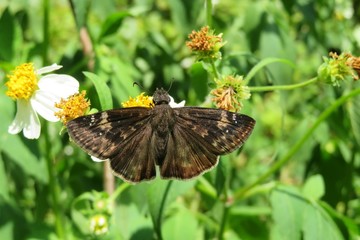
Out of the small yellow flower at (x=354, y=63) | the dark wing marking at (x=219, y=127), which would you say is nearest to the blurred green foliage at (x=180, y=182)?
the dark wing marking at (x=219, y=127)

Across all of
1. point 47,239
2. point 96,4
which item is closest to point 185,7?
point 96,4

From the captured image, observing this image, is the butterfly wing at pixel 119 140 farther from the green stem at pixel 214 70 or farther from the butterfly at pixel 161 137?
the green stem at pixel 214 70

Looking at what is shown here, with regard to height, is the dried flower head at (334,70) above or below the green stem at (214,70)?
above

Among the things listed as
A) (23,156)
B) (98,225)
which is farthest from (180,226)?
(23,156)

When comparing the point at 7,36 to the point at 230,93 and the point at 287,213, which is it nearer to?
the point at 230,93

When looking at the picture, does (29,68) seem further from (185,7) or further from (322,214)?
(322,214)

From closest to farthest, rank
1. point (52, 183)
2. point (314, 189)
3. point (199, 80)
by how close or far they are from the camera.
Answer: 1. point (199, 80)
2. point (52, 183)
3. point (314, 189)
